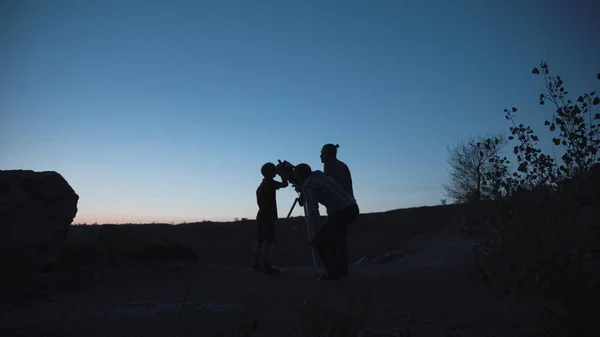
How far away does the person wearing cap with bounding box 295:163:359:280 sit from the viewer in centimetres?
654

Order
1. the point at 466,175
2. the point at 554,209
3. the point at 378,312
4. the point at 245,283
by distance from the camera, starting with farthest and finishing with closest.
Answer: the point at 466,175, the point at 245,283, the point at 378,312, the point at 554,209

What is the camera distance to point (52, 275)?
7.06 metres

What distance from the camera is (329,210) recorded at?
259 inches

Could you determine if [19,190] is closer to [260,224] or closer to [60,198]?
[60,198]

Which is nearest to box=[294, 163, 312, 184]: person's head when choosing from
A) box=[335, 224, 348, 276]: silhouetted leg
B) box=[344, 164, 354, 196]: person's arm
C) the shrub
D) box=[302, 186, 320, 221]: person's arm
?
box=[302, 186, 320, 221]: person's arm

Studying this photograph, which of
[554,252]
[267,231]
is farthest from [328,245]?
[554,252]

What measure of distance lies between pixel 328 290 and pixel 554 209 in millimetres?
3382

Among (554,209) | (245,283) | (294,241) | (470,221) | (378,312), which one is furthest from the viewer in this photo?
(294,241)

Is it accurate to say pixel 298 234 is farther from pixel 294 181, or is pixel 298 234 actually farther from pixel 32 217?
pixel 32 217

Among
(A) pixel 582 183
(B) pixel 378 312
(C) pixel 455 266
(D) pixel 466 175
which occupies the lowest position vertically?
(B) pixel 378 312

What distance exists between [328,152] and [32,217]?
4.65 m

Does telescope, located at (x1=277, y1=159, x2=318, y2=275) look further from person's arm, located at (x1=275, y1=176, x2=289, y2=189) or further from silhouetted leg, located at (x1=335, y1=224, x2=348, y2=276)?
silhouetted leg, located at (x1=335, y1=224, x2=348, y2=276)

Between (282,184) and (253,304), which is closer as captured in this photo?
(253,304)

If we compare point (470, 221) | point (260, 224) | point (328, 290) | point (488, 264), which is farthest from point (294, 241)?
point (488, 264)
